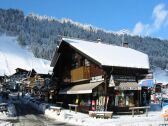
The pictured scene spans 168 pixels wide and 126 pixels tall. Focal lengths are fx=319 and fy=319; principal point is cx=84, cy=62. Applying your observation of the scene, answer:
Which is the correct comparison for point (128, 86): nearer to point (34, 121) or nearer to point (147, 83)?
point (147, 83)

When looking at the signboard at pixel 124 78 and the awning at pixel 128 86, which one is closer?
the awning at pixel 128 86

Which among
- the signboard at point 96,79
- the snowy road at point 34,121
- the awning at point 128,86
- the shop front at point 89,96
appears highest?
the signboard at point 96,79

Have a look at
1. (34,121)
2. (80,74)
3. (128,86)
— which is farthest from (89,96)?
(34,121)

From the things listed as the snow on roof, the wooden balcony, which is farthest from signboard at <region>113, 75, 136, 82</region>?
the wooden balcony

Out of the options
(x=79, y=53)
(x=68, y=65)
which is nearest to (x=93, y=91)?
(x=79, y=53)

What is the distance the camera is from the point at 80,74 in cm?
3459

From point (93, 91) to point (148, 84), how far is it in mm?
5403

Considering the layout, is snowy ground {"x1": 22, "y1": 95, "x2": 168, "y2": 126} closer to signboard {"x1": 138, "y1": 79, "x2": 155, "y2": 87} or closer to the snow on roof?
signboard {"x1": 138, "y1": 79, "x2": 155, "y2": 87}

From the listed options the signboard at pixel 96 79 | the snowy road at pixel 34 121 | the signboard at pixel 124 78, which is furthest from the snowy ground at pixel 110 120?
the signboard at pixel 96 79

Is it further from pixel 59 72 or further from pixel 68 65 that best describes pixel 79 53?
pixel 59 72

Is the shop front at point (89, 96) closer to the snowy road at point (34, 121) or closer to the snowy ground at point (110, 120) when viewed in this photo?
the snowy ground at point (110, 120)

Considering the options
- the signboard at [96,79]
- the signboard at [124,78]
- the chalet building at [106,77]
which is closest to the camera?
the chalet building at [106,77]

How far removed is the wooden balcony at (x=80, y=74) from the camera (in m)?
33.0

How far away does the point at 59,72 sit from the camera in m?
42.8
